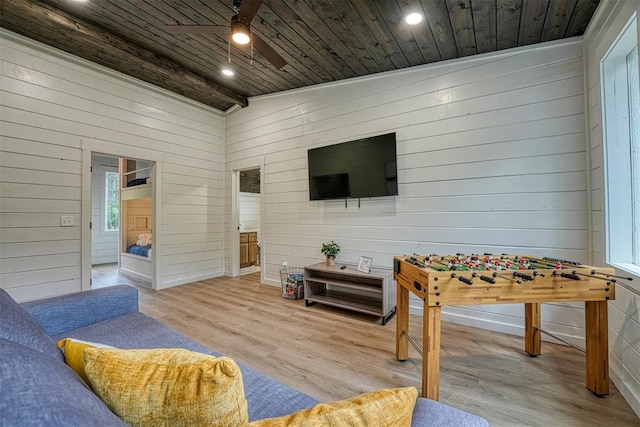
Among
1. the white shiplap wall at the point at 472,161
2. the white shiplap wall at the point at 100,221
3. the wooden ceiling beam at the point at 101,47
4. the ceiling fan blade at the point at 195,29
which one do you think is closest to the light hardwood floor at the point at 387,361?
the white shiplap wall at the point at 472,161

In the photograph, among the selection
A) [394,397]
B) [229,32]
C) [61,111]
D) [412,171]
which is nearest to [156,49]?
[61,111]

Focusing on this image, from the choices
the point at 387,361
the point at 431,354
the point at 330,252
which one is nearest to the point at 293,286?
the point at 330,252

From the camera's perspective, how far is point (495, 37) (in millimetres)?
2574

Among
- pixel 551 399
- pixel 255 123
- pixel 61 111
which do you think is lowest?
pixel 551 399

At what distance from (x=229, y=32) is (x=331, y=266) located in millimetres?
2746

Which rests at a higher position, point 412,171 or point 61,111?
point 61,111

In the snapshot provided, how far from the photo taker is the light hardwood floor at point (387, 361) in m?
1.70

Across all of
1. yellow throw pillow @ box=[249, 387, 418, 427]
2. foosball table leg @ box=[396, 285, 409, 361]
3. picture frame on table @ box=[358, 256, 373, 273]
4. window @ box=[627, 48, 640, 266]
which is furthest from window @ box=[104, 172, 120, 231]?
window @ box=[627, 48, 640, 266]

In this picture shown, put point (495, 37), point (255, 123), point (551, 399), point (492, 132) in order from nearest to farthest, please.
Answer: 1. point (551, 399)
2. point (495, 37)
3. point (492, 132)
4. point (255, 123)

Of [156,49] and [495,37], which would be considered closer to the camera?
[495,37]

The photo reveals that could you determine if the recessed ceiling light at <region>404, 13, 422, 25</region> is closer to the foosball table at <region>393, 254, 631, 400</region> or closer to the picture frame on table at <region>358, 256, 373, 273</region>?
the foosball table at <region>393, 254, 631, 400</region>

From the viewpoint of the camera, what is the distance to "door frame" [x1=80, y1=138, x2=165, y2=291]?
11.6 ft

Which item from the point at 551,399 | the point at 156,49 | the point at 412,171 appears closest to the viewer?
the point at 551,399

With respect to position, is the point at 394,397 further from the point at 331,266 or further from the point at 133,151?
the point at 133,151
